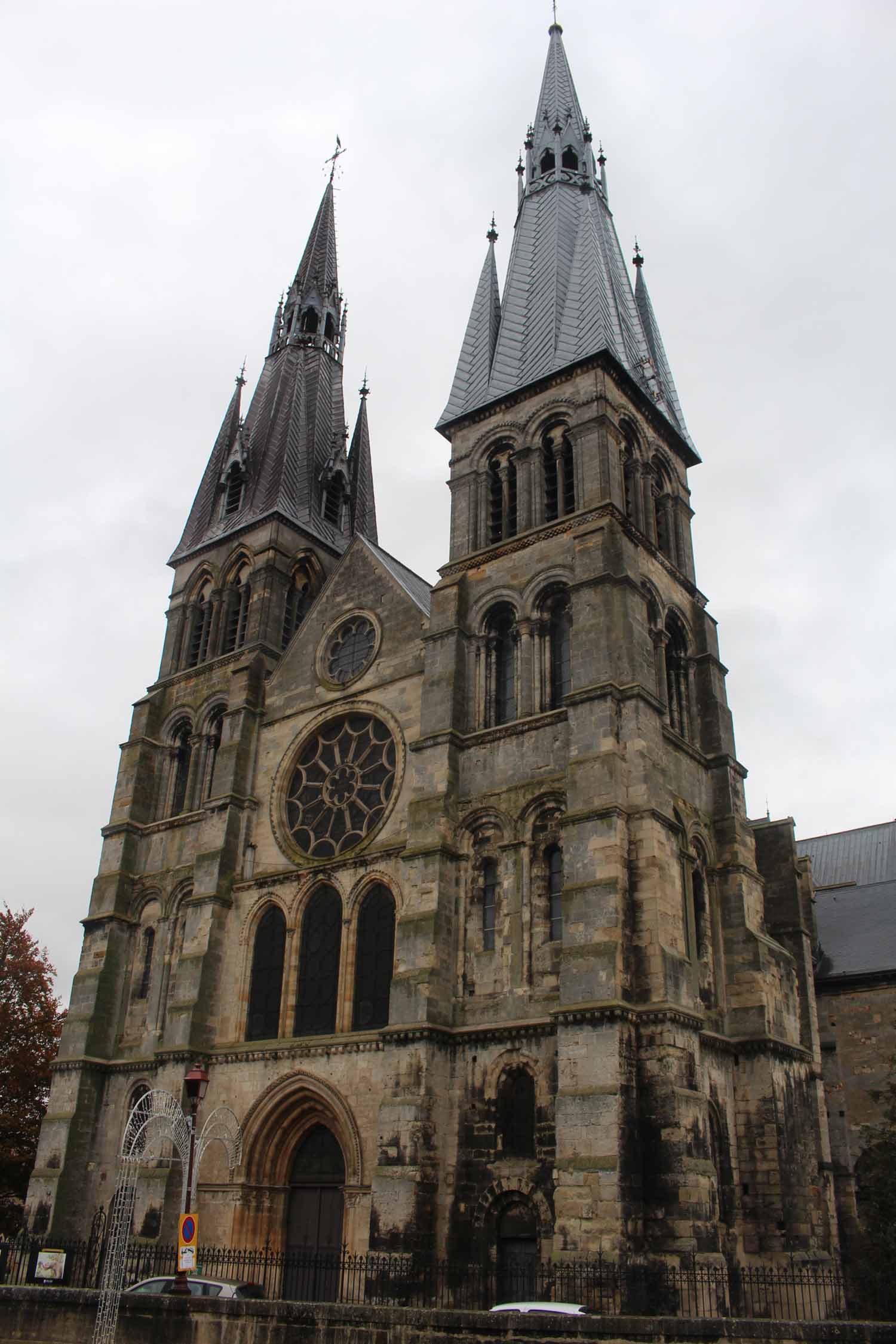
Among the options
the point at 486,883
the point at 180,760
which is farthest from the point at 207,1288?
the point at 180,760

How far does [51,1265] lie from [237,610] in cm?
1800

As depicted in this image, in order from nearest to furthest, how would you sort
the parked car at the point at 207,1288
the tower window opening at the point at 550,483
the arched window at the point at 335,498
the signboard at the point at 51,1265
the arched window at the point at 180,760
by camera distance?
the parked car at the point at 207,1288
the signboard at the point at 51,1265
the tower window opening at the point at 550,483
the arched window at the point at 180,760
the arched window at the point at 335,498

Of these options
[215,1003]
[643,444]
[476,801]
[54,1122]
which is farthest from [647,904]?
[54,1122]

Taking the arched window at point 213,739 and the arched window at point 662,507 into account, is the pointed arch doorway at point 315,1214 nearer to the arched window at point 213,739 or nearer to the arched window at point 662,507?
the arched window at point 213,739

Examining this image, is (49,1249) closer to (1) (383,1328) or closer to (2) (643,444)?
(1) (383,1328)

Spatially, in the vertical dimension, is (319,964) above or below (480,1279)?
above

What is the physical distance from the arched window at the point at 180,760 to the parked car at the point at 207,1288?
1328 cm

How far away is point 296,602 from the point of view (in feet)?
109

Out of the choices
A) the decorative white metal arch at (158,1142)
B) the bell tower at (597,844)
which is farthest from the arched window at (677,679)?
the decorative white metal arch at (158,1142)

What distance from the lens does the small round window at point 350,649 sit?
28.0 meters

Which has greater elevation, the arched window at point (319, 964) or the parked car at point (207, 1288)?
the arched window at point (319, 964)

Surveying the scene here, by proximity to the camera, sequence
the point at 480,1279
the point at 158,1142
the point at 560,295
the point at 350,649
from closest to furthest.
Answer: the point at 480,1279
the point at 158,1142
the point at 350,649
the point at 560,295

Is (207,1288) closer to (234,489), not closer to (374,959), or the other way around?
(374,959)

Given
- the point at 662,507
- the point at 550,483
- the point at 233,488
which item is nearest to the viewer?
the point at 550,483
